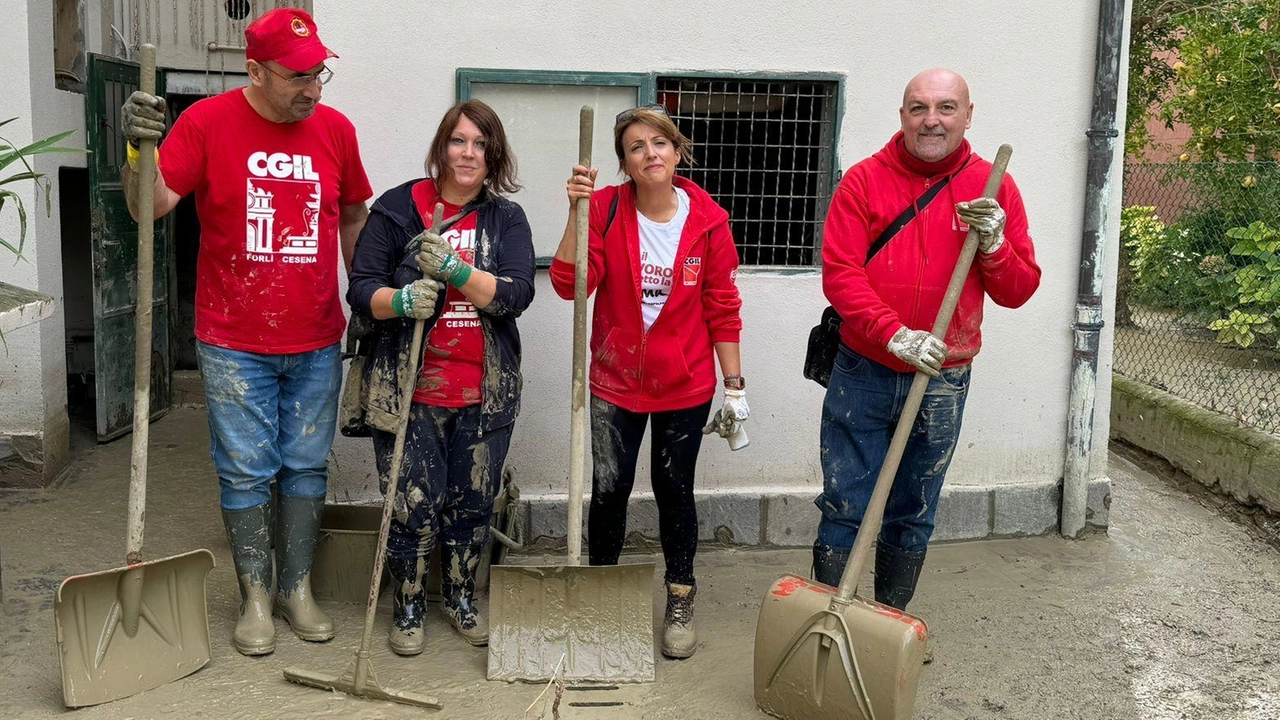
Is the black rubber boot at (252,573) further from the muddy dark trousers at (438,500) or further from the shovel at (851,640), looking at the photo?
the shovel at (851,640)

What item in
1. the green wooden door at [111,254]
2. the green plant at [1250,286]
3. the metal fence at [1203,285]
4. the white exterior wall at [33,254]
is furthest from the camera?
the green plant at [1250,286]

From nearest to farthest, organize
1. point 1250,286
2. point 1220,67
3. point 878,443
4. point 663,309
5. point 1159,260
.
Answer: point 878,443 < point 663,309 < point 1250,286 < point 1159,260 < point 1220,67

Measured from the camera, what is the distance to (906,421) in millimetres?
3279

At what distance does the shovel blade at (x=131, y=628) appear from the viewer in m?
3.33

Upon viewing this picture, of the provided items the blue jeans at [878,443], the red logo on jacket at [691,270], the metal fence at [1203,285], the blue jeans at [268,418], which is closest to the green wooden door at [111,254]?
the blue jeans at [268,418]

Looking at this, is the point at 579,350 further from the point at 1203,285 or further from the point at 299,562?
the point at 1203,285

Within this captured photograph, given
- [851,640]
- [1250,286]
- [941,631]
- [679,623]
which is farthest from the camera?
[1250,286]

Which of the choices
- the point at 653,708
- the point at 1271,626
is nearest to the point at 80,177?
the point at 653,708

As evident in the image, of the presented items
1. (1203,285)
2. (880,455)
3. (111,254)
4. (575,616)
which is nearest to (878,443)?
(880,455)

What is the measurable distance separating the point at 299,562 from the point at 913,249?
2.28m

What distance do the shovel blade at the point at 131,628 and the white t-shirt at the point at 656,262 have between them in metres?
1.60

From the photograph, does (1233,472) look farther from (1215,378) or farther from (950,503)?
(950,503)

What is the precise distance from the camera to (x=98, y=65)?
Result: 582 cm

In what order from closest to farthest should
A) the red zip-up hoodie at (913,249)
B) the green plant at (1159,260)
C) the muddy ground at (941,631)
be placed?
the red zip-up hoodie at (913,249) < the muddy ground at (941,631) < the green plant at (1159,260)
